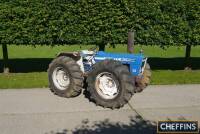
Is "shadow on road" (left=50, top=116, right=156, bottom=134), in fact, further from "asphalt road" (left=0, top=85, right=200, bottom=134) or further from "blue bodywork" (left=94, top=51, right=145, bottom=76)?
"blue bodywork" (left=94, top=51, right=145, bottom=76)

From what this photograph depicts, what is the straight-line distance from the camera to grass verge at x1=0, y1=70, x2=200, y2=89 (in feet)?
37.7

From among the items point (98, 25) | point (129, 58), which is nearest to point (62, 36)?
point (98, 25)

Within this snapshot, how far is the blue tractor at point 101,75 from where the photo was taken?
9.14 m

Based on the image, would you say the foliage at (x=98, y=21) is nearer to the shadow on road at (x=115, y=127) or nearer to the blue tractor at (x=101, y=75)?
the blue tractor at (x=101, y=75)

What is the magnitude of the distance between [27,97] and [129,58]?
9.52 ft

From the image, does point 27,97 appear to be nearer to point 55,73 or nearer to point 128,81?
point 55,73

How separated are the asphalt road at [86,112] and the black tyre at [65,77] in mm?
213

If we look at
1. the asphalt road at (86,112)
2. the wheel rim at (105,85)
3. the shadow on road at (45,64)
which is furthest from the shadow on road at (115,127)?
the shadow on road at (45,64)

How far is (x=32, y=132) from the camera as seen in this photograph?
7461 millimetres

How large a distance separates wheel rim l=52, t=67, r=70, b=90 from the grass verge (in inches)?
35.6

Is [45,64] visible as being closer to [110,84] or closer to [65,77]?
[65,77]

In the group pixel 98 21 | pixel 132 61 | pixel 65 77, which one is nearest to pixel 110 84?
pixel 132 61

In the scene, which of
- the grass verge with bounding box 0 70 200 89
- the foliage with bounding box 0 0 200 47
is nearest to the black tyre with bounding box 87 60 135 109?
the grass verge with bounding box 0 70 200 89

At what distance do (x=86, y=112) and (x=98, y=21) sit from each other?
187 inches
